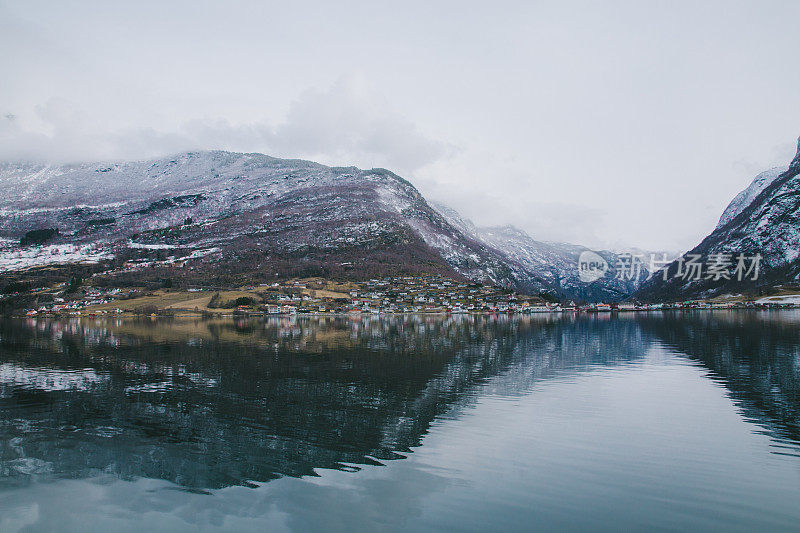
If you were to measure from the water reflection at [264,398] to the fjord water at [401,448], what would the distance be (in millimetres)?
198

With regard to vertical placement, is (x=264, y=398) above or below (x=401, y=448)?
below

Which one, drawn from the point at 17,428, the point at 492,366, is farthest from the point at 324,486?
the point at 492,366

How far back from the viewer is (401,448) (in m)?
23.2

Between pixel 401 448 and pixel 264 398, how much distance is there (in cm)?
1517

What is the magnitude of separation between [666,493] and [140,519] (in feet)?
61.1

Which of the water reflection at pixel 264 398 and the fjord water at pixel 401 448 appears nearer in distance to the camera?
the fjord water at pixel 401 448

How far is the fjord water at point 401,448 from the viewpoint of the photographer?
53.4 ft

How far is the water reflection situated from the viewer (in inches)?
863

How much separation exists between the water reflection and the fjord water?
20cm

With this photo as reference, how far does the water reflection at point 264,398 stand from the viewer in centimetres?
2192

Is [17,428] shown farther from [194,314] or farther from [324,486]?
[194,314]

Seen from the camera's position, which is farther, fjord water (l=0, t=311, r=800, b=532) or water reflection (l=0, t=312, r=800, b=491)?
water reflection (l=0, t=312, r=800, b=491)

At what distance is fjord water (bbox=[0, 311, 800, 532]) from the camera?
16281 millimetres

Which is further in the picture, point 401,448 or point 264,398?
point 264,398
